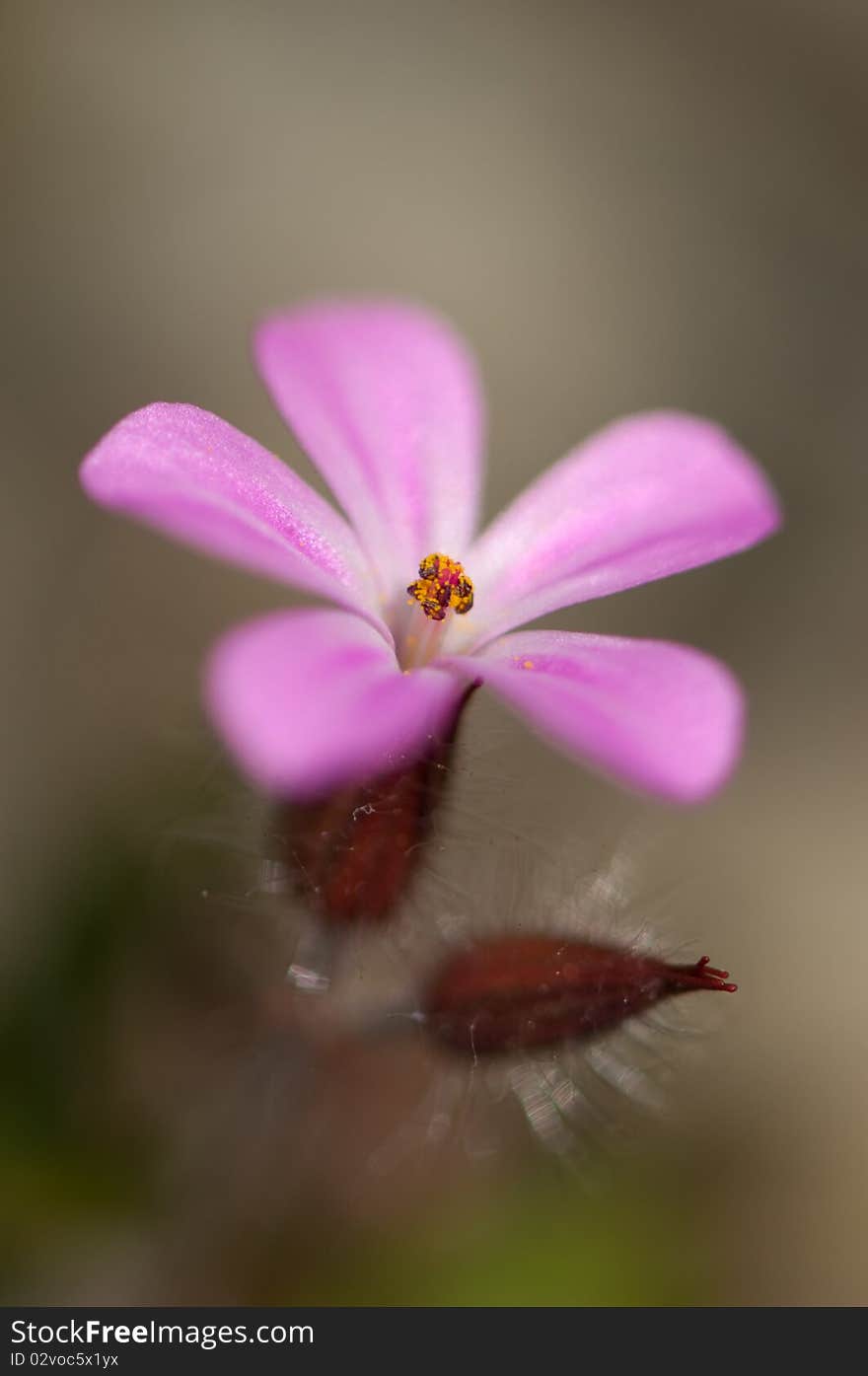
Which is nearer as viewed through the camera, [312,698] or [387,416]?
[312,698]

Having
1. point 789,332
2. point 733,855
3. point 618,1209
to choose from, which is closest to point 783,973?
point 733,855

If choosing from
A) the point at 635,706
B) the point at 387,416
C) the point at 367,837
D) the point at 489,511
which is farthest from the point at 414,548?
the point at 489,511

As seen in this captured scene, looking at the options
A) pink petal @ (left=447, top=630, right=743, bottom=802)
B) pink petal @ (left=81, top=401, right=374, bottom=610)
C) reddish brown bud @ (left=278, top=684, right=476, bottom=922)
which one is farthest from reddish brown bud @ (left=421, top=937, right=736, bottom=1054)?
pink petal @ (left=81, top=401, right=374, bottom=610)

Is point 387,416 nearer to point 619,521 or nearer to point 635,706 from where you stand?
point 619,521

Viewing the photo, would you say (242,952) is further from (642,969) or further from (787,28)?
(787,28)

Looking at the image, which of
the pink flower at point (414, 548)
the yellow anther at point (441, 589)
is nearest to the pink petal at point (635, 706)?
the pink flower at point (414, 548)

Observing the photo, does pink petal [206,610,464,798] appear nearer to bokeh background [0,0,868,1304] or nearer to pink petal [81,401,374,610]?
pink petal [81,401,374,610]
